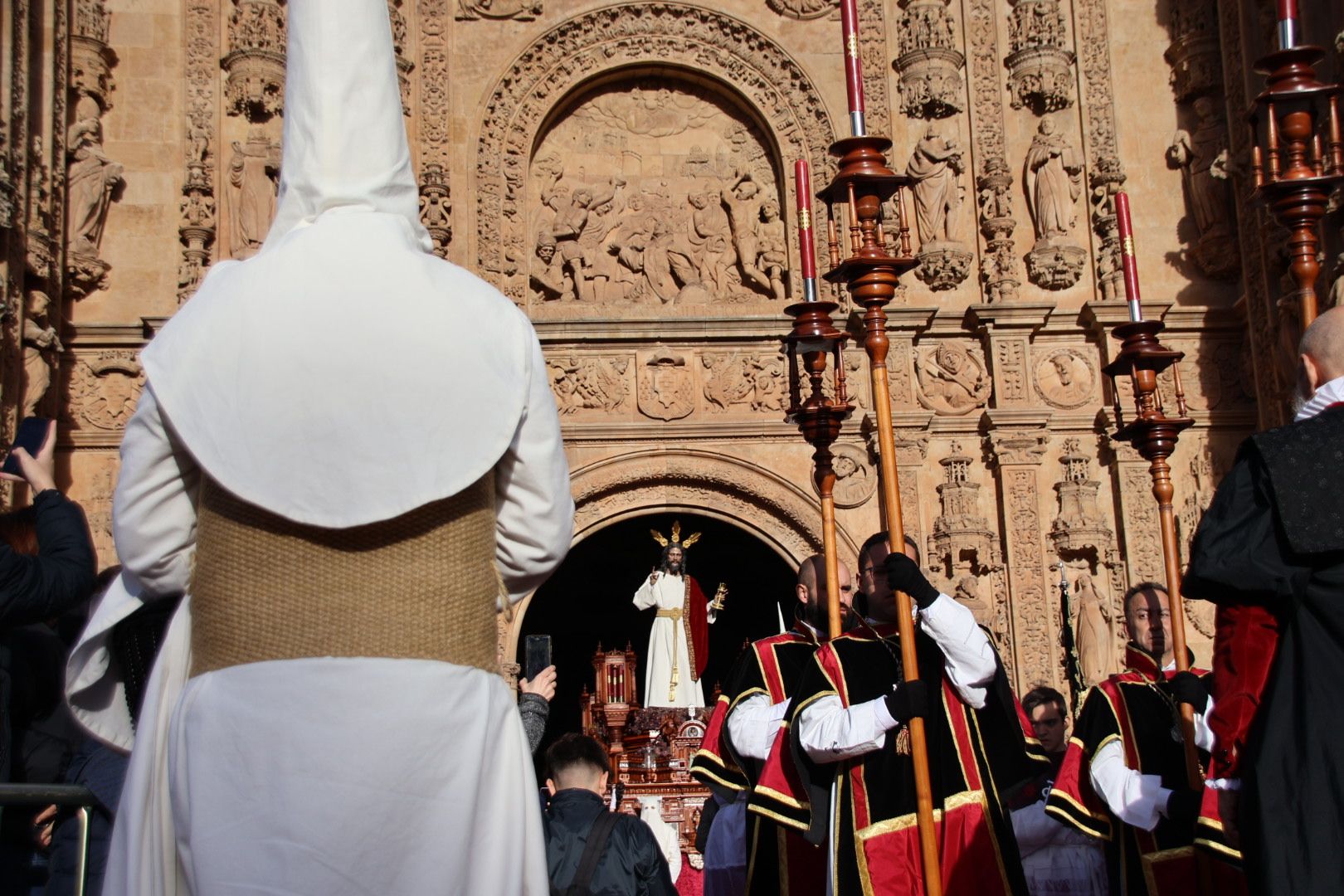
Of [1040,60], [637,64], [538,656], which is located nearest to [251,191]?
[637,64]

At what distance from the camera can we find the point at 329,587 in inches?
91.7

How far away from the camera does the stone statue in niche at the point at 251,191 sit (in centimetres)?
1306

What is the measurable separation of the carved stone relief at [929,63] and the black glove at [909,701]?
33.1 feet

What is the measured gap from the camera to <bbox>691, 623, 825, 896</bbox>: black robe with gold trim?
236 inches

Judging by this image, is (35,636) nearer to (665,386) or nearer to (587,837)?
(587,837)

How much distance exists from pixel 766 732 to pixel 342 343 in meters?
3.94

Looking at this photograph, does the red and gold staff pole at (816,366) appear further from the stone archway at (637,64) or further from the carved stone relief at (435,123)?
the stone archway at (637,64)

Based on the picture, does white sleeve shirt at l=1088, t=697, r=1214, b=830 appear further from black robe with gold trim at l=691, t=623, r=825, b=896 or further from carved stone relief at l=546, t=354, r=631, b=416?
carved stone relief at l=546, t=354, r=631, b=416

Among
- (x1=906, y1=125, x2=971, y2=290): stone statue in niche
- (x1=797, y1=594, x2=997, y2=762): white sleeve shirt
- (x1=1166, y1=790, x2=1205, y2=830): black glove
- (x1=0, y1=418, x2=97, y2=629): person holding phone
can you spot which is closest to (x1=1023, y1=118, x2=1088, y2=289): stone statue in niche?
(x1=906, y1=125, x2=971, y2=290): stone statue in niche

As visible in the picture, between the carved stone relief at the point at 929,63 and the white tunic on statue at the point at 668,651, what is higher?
the carved stone relief at the point at 929,63

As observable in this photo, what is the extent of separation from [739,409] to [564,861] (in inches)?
347

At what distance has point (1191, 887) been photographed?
5840mm

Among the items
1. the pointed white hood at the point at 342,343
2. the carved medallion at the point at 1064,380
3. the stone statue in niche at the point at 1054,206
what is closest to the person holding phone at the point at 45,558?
the pointed white hood at the point at 342,343

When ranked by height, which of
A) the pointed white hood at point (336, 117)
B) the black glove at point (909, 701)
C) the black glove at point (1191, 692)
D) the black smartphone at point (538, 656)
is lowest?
the black glove at point (1191, 692)
